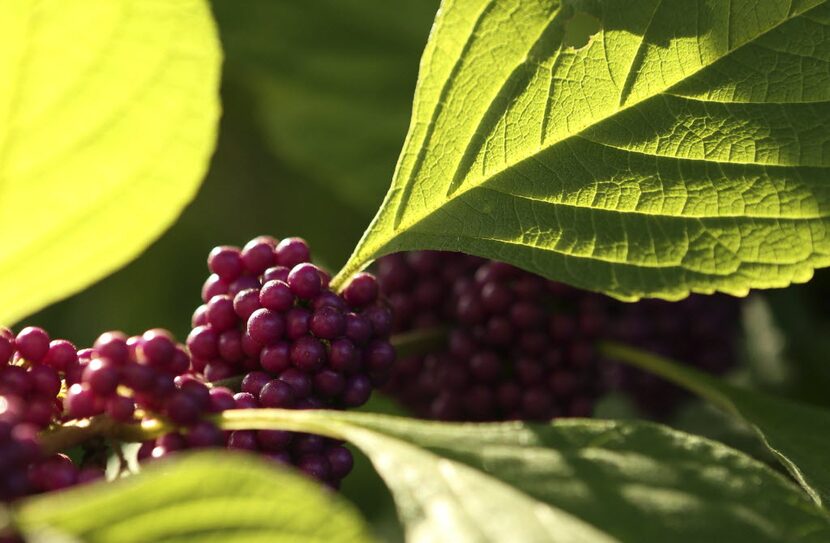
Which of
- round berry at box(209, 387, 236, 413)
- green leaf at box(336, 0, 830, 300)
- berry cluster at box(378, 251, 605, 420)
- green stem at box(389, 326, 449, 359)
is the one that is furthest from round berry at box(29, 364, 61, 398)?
berry cluster at box(378, 251, 605, 420)

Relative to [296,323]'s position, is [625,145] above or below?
above

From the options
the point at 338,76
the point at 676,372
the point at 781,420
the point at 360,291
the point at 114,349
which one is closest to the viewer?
the point at 114,349

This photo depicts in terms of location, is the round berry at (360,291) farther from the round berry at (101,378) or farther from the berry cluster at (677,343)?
the berry cluster at (677,343)

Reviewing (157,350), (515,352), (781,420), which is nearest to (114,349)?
(157,350)

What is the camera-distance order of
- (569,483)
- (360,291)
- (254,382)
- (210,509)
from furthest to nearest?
(360,291) → (254,382) → (569,483) → (210,509)

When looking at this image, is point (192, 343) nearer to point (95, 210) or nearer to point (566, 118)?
point (95, 210)

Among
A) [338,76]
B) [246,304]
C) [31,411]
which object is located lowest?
[31,411]

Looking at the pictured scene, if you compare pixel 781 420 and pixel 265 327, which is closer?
pixel 265 327

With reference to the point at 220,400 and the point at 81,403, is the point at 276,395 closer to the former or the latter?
the point at 220,400
